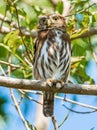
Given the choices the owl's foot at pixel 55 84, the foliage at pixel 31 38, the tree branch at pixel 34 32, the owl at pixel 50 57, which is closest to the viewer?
the owl's foot at pixel 55 84

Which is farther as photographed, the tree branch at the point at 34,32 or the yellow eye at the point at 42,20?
the yellow eye at the point at 42,20

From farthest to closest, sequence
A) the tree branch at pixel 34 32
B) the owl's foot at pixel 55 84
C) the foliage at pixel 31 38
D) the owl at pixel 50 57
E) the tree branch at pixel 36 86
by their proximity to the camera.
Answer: the owl at pixel 50 57 < the tree branch at pixel 34 32 < the foliage at pixel 31 38 < the owl's foot at pixel 55 84 < the tree branch at pixel 36 86

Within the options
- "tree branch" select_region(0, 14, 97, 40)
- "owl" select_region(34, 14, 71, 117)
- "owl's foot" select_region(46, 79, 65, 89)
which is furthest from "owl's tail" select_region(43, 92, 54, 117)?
"owl's foot" select_region(46, 79, 65, 89)

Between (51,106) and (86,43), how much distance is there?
639mm

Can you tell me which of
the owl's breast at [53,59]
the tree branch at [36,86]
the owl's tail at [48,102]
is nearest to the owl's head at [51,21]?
the owl's breast at [53,59]

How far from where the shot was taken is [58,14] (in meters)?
4.59

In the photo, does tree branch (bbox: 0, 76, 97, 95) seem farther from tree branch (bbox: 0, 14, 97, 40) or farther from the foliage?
tree branch (bbox: 0, 14, 97, 40)

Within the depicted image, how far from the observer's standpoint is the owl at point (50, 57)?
14.6 feet

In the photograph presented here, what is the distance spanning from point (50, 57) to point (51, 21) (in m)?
0.48

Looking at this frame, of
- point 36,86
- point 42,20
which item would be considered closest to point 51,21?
point 42,20

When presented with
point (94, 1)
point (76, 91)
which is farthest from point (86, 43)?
point (76, 91)

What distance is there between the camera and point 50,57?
14.6ft

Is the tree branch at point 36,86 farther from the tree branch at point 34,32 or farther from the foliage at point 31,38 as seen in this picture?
the tree branch at point 34,32

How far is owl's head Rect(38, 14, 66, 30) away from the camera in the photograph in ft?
15.3
